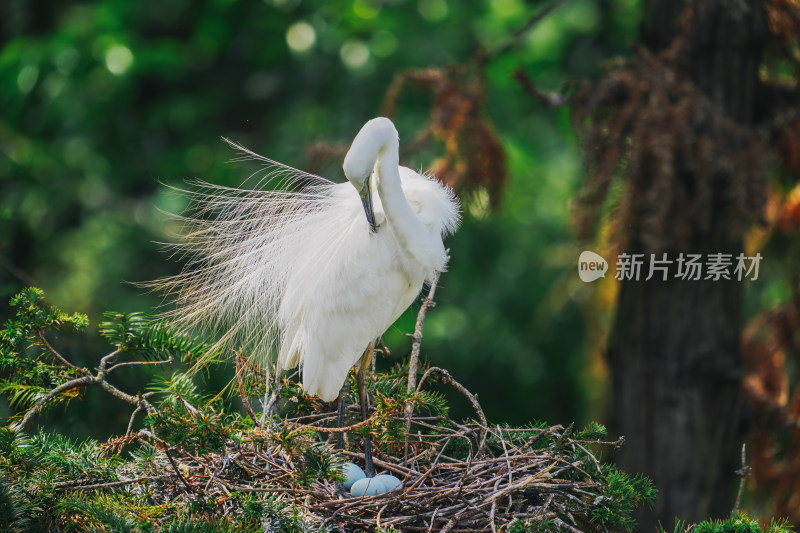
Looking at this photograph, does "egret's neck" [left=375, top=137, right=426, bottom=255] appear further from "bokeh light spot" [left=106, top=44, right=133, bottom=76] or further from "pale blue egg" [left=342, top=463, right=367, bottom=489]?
"bokeh light spot" [left=106, top=44, right=133, bottom=76]

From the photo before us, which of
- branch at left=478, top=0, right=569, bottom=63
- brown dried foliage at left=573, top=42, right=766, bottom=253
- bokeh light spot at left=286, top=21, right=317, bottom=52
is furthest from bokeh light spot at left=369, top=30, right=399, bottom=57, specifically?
brown dried foliage at left=573, top=42, right=766, bottom=253

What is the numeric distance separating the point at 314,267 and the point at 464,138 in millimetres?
1356

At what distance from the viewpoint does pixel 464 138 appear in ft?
12.5

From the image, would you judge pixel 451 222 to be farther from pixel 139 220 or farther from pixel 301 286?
pixel 139 220

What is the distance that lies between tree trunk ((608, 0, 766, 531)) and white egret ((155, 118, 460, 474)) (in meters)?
1.55

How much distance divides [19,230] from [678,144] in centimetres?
362

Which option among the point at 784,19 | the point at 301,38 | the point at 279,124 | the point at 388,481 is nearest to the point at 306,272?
the point at 388,481

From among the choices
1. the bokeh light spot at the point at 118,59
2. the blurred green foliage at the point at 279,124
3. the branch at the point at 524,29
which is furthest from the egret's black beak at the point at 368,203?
the bokeh light spot at the point at 118,59

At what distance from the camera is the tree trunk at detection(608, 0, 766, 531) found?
3855mm

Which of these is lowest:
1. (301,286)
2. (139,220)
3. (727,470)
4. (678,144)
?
(727,470)

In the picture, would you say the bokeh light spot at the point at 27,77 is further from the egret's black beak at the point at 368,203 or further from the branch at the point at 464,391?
the branch at the point at 464,391

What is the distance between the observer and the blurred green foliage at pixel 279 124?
5.33 meters

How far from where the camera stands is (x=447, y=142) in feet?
12.7

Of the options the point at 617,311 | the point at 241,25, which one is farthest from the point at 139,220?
the point at 617,311
